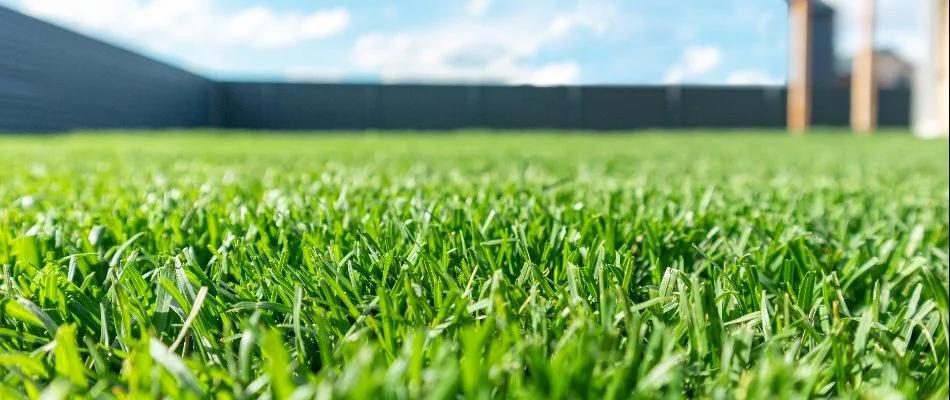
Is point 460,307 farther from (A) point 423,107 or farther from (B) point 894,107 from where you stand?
(B) point 894,107

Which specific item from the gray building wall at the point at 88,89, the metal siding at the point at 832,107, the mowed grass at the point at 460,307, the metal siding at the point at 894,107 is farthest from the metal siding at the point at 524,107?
Answer: the mowed grass at the point at 460,307

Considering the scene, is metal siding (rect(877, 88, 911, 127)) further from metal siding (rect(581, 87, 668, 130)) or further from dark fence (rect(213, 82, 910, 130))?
metal siding (rect(581, 87, 668, 130))

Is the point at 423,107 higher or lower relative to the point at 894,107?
higher

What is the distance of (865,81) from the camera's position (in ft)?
49.5

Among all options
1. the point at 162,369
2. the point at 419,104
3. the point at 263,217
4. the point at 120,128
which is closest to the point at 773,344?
the point at 162,369

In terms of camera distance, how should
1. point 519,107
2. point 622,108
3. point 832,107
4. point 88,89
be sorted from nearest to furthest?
point 88,89
point 832,107
point 519,107
point 622,108

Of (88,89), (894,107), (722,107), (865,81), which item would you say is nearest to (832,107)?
(894,107)

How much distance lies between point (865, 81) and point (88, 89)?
13.9m

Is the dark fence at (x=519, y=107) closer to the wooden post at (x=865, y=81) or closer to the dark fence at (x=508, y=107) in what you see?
the dark fence at (x=508, y=107)

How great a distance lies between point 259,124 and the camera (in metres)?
22.3

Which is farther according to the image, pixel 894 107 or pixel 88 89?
pixel 894 107

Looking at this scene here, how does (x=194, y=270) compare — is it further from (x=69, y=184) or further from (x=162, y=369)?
(x=69, y=184)

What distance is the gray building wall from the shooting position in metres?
5.40

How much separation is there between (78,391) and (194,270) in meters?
0.33
